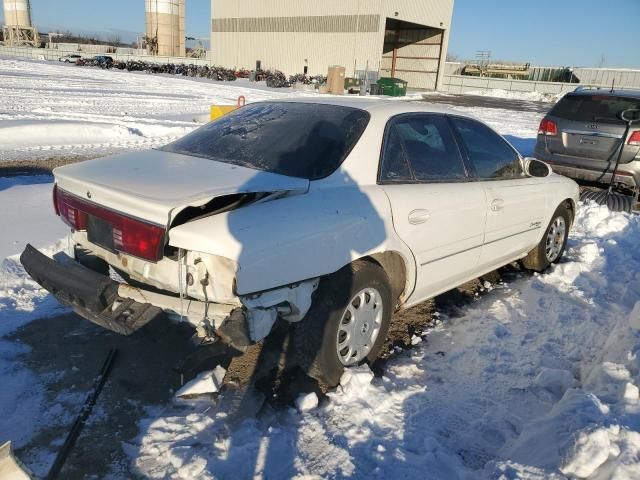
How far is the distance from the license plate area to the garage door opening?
46554 mm

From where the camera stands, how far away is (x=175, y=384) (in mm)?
3146

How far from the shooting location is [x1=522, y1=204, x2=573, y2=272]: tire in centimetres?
509

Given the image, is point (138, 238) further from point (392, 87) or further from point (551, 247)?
point (392, 87)

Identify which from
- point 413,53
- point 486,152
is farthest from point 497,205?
point 413,53

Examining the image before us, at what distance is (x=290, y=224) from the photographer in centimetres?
262

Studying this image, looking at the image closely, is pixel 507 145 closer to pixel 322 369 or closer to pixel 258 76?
pixel 322 369

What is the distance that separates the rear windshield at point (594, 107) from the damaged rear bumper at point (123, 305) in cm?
767

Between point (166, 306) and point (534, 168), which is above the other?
point (534, 168)

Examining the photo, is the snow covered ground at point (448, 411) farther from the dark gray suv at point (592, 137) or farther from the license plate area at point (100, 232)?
the dark gray suv at point (592, 137)

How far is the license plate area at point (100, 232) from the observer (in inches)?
107

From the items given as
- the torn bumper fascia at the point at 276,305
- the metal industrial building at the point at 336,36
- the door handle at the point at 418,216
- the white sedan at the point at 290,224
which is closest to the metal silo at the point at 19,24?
the metal industrial building at the point at 336,36

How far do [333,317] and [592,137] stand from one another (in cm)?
696

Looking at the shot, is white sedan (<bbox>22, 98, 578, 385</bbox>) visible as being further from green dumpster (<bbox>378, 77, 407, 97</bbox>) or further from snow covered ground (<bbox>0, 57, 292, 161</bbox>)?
green dumpster (<bbox>378, 77, 407, 97</bbox>)

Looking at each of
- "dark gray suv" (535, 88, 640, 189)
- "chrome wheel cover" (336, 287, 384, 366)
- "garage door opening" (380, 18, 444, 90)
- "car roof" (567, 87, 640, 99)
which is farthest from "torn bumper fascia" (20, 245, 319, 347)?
"garage door opening" (380, 18, 444, 90)
